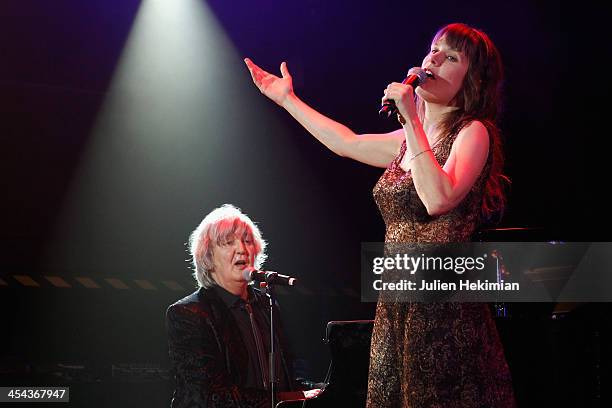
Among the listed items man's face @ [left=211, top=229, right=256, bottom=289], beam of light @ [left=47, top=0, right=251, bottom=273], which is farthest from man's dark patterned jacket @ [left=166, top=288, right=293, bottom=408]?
beam of light @ [left=47, top=0, right=251, bottom=273]

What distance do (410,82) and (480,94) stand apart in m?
0.23

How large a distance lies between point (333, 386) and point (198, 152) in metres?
3.99

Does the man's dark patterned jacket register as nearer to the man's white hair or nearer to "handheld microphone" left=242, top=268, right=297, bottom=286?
the man's white hair

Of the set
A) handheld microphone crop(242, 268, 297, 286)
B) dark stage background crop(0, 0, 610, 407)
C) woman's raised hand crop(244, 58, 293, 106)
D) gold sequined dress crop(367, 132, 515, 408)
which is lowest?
gold sequined dress crop(367, 132, 515, 408)

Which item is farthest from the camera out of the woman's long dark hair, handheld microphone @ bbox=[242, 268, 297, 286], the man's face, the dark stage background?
the dark stage background

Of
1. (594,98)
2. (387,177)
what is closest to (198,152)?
(594,98)

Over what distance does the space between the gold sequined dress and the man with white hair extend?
1678 mm

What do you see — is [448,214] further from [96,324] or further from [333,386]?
[96,324]

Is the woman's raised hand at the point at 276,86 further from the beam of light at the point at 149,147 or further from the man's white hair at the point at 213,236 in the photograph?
the beam of light at the point at 149,147

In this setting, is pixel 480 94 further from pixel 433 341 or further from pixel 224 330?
pixel 224 330

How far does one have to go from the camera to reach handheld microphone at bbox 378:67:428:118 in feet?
5.88

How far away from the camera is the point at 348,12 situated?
574 centimetres

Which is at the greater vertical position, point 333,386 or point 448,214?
point 448,214

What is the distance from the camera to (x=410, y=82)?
1.84m
